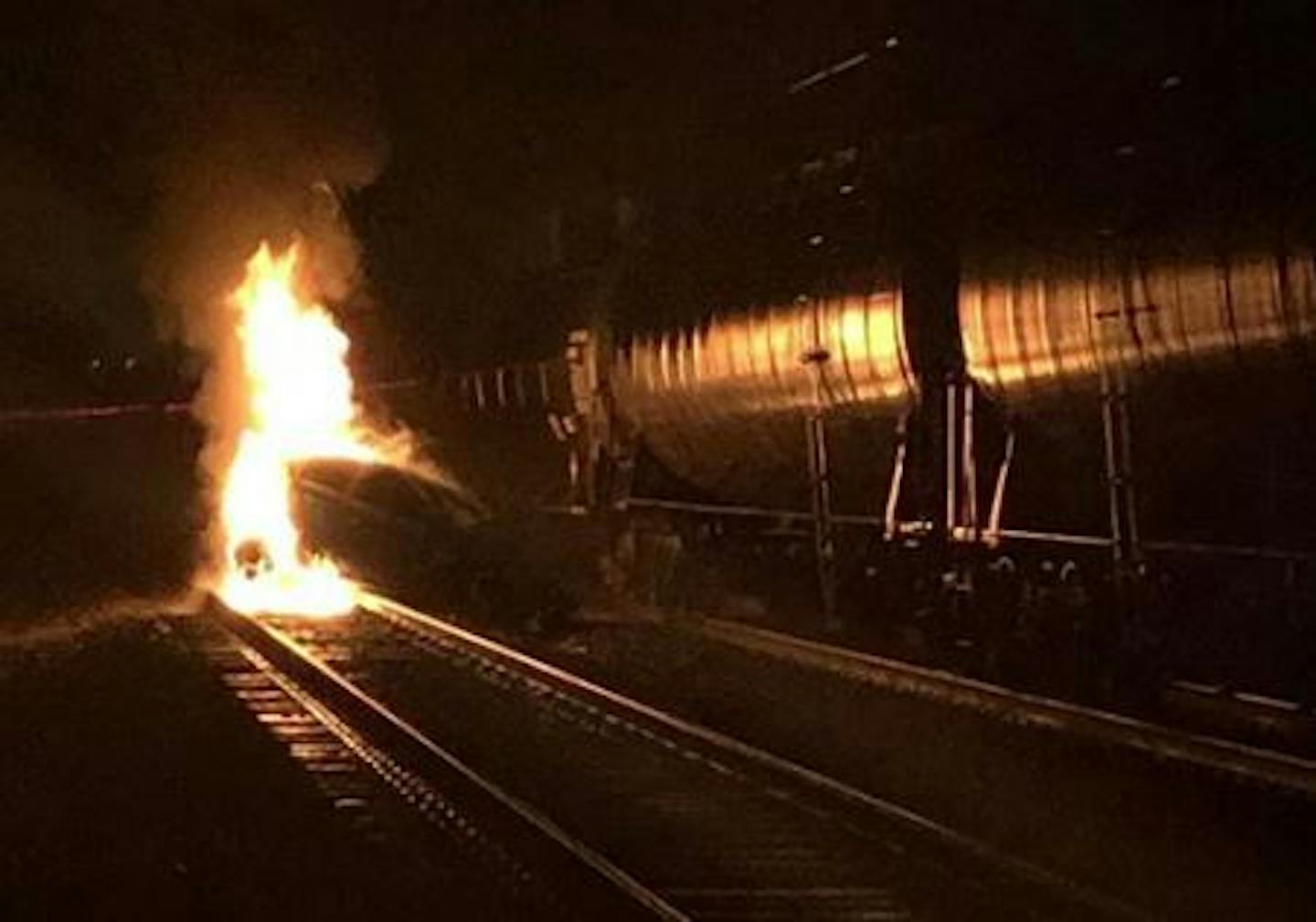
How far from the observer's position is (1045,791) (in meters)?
14.1

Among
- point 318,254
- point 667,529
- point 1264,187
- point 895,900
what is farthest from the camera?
point 318,254

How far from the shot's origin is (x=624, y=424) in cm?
2833

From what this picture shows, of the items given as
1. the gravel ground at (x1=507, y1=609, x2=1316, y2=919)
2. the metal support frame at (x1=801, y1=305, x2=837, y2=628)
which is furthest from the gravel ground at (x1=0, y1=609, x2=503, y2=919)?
the metal support frame at (x1=801, y1=305, x2=837, y2=628)

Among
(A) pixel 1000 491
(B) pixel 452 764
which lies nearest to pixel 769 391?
(A) pixel 1000 491

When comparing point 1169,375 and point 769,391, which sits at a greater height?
point 769,391

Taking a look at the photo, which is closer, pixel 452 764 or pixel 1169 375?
pixel 1169 375

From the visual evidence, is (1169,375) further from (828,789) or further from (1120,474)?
(828,789)

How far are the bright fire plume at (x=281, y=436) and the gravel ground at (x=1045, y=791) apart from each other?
40.3 feet

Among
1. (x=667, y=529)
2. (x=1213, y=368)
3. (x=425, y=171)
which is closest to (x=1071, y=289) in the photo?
(x=1213, y=368)

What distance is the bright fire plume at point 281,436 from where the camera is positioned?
34.1 meters

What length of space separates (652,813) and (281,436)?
23487 mm

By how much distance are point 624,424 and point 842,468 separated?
6270 millimetres

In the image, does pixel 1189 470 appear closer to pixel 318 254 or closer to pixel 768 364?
pixel 768 364

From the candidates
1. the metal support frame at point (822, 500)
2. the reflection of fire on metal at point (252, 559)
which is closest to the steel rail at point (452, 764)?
the metal support frame at point (822, 500)
